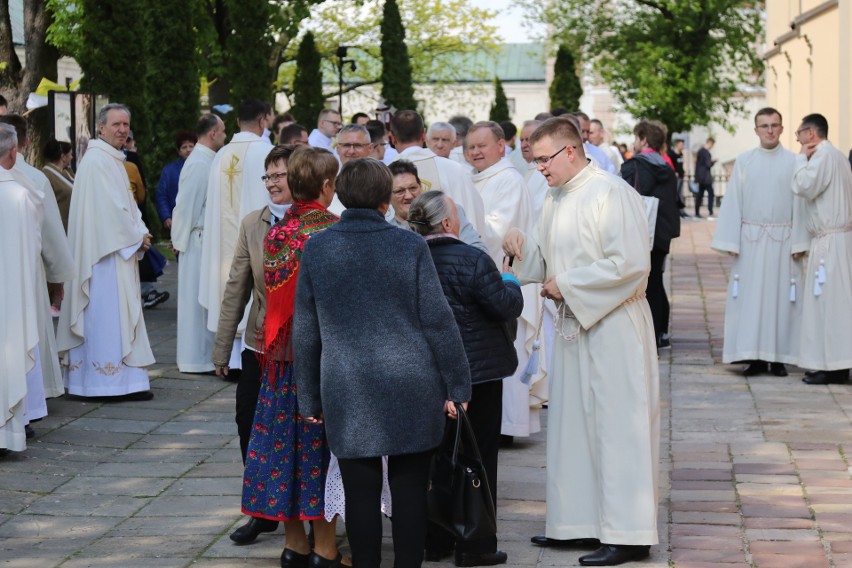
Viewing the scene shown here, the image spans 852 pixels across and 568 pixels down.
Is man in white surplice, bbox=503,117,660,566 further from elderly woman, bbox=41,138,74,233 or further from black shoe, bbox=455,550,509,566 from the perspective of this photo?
elderly woman, bbox=41,138,74,233

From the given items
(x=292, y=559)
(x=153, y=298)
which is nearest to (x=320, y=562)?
(x=292, y=559)

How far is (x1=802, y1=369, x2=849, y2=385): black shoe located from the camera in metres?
11.1

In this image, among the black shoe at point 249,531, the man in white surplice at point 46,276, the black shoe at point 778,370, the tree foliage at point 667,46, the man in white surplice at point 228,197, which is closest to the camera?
the black shoe at point 249,531

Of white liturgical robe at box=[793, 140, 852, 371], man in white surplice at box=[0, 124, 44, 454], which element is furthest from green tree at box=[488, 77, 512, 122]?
man in white surplice at box=[0, 124, 44, 454]

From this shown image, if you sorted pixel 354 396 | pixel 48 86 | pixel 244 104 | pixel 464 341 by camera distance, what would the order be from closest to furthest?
pixel 354 396, pixel 464 341, pixel 244 104, pixel 48 86

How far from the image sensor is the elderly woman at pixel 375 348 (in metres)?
5.29

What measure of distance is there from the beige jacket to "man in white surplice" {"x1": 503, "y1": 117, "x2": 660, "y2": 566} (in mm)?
1151

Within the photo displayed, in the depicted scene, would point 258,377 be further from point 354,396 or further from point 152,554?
point 354,396

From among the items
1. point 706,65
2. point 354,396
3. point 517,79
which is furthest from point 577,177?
point 517,79

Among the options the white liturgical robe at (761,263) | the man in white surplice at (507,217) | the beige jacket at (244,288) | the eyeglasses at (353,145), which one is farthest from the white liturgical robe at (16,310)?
the white liturgical robe at (761,263)

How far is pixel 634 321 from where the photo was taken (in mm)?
6336

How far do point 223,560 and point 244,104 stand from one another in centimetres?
531

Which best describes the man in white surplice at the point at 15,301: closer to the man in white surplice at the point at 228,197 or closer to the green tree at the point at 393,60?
the man in white surplice at the point at 228,197

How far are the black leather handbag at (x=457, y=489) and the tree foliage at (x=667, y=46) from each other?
1250 inches
